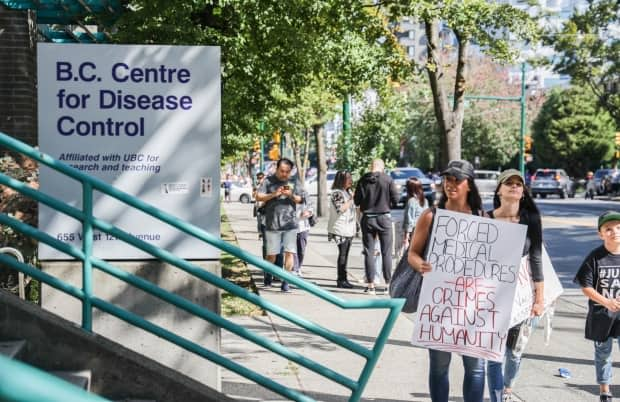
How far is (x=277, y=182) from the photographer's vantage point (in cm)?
1131

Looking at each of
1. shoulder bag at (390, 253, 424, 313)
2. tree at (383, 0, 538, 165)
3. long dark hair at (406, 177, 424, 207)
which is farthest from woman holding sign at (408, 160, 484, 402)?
tree at (383, 0, 538, 165)

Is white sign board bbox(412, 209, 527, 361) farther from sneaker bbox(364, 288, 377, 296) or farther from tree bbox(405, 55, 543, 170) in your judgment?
tree bbox(405, 55, 543, 170)

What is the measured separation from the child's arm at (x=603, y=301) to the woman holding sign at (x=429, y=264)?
1.30m

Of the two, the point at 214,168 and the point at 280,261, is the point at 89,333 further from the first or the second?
the point at 280,261

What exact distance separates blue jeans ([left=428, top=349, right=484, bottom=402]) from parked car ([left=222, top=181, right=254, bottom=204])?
45283 millimetres

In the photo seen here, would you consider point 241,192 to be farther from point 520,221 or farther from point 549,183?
point 520,221

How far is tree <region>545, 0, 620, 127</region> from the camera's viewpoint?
3459 cm

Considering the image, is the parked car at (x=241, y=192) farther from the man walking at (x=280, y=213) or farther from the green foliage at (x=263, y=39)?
the man walking at (x=280, y=213)

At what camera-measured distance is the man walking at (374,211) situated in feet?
37.6

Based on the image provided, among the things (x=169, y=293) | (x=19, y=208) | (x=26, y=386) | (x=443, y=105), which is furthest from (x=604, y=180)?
(x=26, y=386)

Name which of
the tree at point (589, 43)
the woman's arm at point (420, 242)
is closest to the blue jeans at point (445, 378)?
the woman's arm at point (420, 242)

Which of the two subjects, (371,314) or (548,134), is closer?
(371,314)

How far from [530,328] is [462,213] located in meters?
1.14

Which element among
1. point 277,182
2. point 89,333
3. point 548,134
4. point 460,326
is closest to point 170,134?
point 89,333
